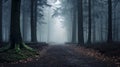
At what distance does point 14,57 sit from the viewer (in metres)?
14.1

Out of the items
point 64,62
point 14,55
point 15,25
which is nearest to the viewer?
point 64,62

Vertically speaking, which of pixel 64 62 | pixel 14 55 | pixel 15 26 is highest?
pixel 15 26

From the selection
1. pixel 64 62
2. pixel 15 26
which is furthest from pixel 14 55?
pixel 64 62

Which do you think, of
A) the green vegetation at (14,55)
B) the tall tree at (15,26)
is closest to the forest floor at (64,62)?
the green vegetation at (14,55)

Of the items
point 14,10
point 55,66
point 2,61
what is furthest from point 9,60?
point 14,10

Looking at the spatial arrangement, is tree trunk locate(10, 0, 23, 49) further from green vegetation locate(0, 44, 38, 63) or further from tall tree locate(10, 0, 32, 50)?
green vegetation locate(0, 44, 38, 63)

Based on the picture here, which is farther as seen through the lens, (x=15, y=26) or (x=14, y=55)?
(x=15, y=26)

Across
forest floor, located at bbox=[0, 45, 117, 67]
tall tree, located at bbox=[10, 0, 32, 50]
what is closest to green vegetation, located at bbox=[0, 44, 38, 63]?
tall tree, located at bbox=[10, 0, 32, 50]

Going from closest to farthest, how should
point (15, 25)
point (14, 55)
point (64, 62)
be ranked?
point (64, 62) → point (14, 55) → point (15, 25)

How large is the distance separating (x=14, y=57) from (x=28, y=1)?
3293cm

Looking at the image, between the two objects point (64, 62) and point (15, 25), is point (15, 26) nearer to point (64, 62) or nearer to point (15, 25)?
point (15, 25)

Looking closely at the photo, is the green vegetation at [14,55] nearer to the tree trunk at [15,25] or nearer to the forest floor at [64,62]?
the tree trunk at [15,25]

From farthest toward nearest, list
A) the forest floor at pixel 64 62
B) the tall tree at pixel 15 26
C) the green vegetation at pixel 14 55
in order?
the tall tree at pixel 15 26 < the green vegetation at pixel 14 55 < the forest floor at pixel 64 62

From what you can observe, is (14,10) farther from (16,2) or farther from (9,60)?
(9,60)
